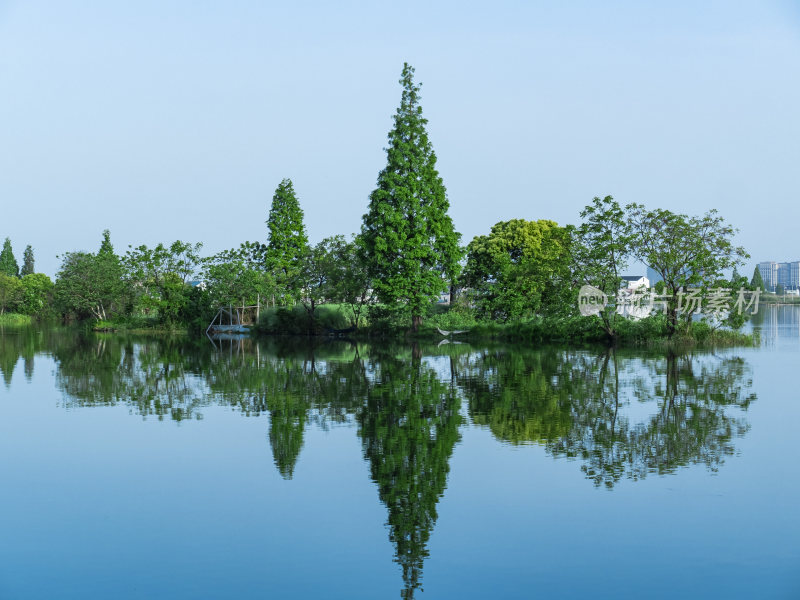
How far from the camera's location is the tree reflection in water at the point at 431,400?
9.72m

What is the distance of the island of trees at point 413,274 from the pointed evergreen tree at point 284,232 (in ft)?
0.24

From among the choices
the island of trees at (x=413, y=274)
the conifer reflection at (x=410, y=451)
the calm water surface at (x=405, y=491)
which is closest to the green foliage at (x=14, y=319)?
the island of trees at (x=413, y=274)

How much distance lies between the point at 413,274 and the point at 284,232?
15946mm

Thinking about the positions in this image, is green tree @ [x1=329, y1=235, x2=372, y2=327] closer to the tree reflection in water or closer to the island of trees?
the island of trees

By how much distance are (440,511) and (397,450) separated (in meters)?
2.77

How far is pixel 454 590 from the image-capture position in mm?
6023

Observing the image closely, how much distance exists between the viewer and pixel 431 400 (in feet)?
50.9

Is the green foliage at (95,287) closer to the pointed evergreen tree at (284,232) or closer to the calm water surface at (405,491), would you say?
the pointed evergreen tree at (284,232)

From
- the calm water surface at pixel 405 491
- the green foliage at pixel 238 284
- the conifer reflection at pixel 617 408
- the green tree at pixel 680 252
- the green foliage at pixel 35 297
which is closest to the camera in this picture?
the calm water surface at pixel 405 491

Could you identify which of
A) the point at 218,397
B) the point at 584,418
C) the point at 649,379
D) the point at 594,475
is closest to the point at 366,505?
the point at 594,475

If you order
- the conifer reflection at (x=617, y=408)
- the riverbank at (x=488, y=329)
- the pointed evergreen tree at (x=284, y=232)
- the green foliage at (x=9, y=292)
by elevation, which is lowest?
the conifer reflection at (x=617, y=408)

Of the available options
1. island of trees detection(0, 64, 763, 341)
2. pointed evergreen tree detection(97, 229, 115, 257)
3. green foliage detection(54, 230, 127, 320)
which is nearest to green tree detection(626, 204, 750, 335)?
island of trees detection(0, 64, 763, 341)

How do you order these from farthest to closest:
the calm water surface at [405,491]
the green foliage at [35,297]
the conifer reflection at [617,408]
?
the green foliage at [35,297] < the conifer reflection at [617,408] < the calm water surface at [405,491]

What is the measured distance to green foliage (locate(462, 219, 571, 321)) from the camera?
3238 centimetres
